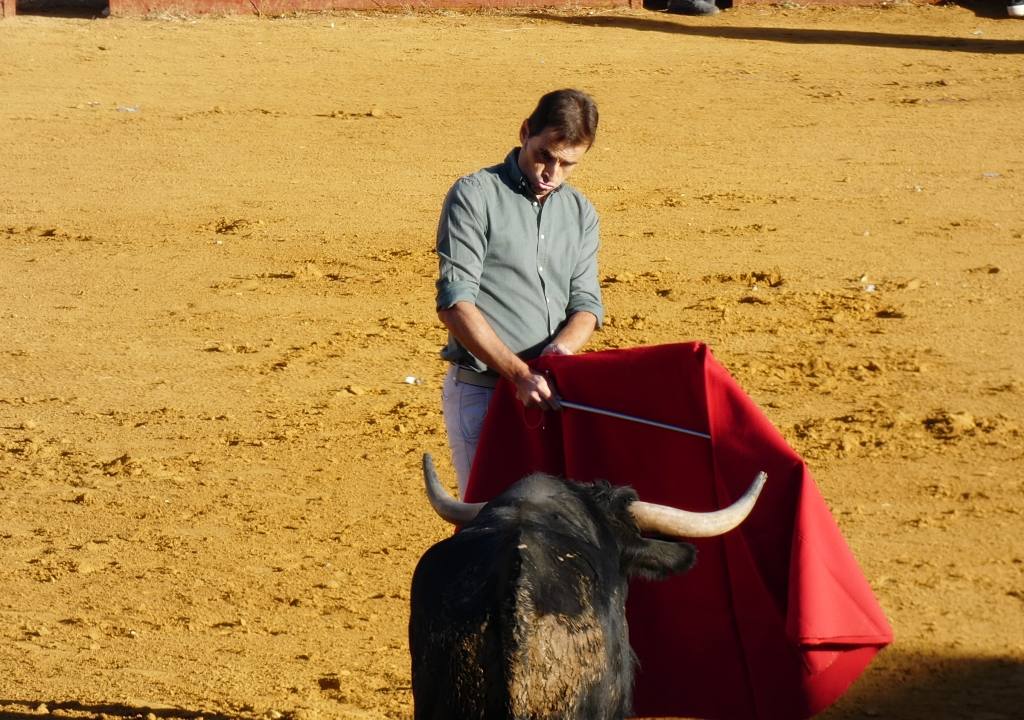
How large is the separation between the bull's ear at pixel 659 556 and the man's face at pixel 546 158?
3.55ft

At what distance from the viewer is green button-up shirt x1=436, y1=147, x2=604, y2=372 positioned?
409 centimetres

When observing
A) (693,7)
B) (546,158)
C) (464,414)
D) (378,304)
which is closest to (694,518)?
(464,414)

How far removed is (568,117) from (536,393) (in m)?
0.74

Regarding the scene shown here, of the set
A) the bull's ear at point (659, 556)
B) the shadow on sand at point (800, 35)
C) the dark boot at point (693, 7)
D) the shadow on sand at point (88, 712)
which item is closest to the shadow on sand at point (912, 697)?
the shadow on sand at point (88, 712)

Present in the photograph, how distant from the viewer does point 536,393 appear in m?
3.87

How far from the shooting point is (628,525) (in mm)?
3584

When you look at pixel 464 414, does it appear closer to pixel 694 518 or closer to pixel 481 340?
pixel 481 340

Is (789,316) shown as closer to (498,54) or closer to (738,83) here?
(738,83)

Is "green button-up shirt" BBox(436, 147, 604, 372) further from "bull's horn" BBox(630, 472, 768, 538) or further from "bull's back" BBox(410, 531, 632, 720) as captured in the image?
"bull's back" BBox(410, 531, 632, 720)

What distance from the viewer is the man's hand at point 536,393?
3869 millimetres

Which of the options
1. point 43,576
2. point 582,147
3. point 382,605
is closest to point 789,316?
point 382,605

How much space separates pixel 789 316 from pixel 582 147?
18.7 ft

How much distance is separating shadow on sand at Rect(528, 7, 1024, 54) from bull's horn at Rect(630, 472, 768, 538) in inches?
614

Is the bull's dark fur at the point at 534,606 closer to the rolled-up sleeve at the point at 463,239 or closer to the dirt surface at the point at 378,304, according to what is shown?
the rolled-up sleeve at the point at 463,239
